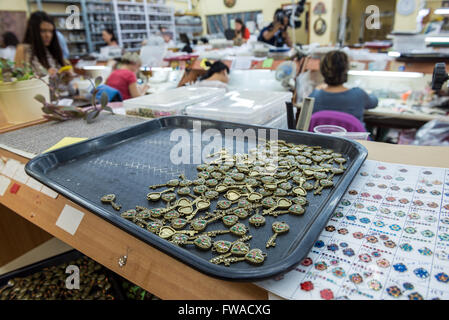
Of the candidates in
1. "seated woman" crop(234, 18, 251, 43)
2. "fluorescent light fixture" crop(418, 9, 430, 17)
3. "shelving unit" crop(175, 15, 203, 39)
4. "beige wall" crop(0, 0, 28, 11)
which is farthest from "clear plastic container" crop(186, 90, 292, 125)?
"shelving unit" crop(175, 15, 203, 39)

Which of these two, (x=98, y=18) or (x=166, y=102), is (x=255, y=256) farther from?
(x=98, y=18)

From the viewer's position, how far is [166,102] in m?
1.61

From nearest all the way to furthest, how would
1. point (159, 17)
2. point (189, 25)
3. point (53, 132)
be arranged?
1. point (53, 132)
2. point (159, 17)
3. point (189, 25)

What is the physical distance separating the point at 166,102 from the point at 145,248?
1056mm

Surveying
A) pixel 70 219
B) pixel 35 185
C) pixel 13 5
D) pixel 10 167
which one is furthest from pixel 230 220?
pixel 13 5

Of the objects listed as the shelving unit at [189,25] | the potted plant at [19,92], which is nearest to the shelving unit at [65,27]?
the shelving unit at [189,25]

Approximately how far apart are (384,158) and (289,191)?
0.40 m

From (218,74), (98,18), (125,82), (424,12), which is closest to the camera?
(218,74)

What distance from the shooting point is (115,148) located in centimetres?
117

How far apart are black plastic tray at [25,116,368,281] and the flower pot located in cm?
72

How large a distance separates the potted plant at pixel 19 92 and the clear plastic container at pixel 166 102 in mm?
451

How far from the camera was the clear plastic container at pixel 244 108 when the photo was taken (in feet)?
4.49

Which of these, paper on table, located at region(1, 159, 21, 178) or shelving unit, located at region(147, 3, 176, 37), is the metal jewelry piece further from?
shelving unit, located at region(147, 3, 176, 37)
